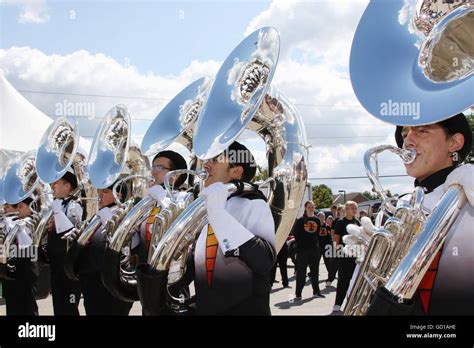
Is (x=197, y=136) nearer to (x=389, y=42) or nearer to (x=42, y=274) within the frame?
(x=389, y=42)

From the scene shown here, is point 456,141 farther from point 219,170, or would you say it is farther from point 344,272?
point 344,272

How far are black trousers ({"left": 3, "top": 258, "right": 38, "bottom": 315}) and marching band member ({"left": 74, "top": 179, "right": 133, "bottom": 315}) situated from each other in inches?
41.1

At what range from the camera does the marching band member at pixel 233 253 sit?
2.44 metres

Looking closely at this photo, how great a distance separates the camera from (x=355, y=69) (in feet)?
6.84

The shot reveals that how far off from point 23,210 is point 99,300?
2.33 metres

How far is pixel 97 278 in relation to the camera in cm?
434

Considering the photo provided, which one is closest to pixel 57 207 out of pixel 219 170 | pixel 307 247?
pixel 219 170

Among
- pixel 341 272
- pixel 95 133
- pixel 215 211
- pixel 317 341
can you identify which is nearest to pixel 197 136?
pixel 215 211

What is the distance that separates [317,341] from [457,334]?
0.76 metres

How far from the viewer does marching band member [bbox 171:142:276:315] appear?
96.2 inches

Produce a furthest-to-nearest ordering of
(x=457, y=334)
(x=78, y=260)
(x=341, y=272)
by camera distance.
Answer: (x=341, y=272)
(x=78, y=260)
(x=457, y=334)

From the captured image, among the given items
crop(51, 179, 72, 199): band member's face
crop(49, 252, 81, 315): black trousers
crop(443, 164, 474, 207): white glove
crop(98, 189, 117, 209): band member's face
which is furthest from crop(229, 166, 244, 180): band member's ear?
crop(51, 179, 72, 199): band member's face

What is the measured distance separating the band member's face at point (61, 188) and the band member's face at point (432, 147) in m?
4.21

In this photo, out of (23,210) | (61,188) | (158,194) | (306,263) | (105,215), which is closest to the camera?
(158,194)
